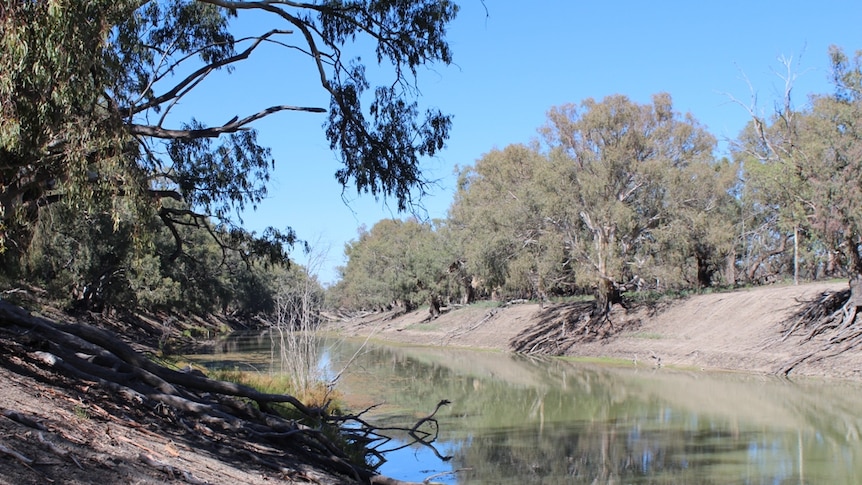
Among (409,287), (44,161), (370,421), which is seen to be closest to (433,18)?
(44,161)

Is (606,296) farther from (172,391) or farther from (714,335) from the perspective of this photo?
(172,391)

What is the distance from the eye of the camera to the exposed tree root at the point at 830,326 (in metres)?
16.4

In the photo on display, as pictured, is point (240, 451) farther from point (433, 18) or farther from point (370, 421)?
point (370, 421)

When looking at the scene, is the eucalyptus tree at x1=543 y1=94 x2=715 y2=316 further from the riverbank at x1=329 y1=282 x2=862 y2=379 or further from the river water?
the river water

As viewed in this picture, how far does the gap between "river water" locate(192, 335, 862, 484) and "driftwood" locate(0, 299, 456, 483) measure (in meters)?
1.20

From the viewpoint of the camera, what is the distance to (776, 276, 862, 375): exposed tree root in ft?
53.7

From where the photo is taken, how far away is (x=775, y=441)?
1038 cm

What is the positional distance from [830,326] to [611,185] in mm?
9226

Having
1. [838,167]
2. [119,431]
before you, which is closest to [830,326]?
[838,167]

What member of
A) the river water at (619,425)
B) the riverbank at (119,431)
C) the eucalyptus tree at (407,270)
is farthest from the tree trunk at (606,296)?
the riverbank at (119,431)

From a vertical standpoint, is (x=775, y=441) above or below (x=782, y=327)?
below

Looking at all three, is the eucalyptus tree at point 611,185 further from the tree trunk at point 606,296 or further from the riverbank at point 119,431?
the riverbank at point 119,431

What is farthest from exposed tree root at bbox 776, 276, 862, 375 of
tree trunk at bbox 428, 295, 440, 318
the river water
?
tree trunk at bbox 428, 295, 440, 318

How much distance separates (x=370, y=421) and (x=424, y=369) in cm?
1006
